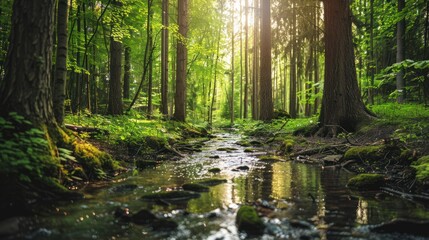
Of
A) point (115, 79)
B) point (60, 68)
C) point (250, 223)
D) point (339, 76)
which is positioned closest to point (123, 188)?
point (250, 223)

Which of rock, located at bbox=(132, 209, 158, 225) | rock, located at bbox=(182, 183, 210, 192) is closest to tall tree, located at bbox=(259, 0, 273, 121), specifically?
rock, located at bbox=(182, 183, 210, 192)

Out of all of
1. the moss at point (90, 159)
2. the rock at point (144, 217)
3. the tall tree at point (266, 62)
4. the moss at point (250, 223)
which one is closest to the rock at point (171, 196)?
the rock at point (144, 217)

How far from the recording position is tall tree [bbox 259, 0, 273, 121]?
17.3m

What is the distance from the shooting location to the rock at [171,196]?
438cm

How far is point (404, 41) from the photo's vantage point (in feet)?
46.3

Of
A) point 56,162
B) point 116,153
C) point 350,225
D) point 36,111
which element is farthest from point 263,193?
point 116,153

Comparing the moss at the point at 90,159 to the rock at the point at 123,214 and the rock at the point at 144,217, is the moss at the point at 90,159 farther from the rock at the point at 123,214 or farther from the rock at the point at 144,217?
the rock at the point at 144,217

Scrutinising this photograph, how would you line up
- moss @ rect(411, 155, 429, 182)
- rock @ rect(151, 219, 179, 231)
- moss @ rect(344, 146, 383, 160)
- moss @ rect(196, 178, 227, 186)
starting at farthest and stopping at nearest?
moss @ rect(344, 146, 383, 160)
moss @ rect(196, 178, 227, 186)
moss @ rect(411, 155, 429, 182)
rock @ rect(151, 219, 179, 231)

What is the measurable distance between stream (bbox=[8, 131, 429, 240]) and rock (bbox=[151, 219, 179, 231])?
0.23ft

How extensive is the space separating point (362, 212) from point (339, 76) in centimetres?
745

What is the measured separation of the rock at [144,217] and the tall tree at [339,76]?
319 inches

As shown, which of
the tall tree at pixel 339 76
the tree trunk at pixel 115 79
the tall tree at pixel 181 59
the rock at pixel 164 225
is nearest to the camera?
the rock at pixel 164 225

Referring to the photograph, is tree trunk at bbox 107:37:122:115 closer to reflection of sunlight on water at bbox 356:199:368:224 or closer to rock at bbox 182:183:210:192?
rock at bbox 182:183:210:192

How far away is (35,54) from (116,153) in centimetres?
393
